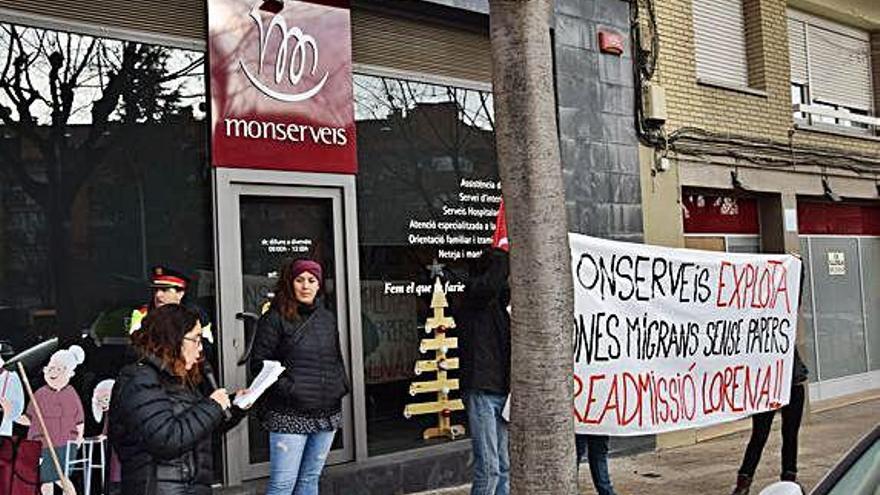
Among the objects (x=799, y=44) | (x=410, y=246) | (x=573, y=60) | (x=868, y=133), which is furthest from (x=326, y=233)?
(x=868, y=133)

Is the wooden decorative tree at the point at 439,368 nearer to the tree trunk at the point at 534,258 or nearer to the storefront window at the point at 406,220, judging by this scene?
the storefront window at the point at 406,220

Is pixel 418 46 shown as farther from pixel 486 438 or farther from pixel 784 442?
pixel 784 442

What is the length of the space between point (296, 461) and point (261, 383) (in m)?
0.84

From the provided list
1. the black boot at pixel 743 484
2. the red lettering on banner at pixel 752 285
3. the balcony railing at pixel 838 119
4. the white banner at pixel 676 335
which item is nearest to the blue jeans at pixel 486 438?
the white banner at pixel 676 335

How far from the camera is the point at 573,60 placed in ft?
30.7

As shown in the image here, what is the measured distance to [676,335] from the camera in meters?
7.38

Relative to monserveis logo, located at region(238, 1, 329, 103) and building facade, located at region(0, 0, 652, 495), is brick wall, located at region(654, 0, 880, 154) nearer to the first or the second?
building facade, located at region(0, 0, 652, 495)

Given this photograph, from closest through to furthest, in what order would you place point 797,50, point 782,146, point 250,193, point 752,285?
point 250,193
point 752,285
point 782,146
point 797,50

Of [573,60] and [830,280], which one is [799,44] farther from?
[573,60]

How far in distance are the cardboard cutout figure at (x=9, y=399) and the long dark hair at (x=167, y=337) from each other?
1786 mm

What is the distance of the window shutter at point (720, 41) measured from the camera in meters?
11.2

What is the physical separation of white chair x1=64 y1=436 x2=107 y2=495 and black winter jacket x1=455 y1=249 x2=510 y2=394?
2.29 m

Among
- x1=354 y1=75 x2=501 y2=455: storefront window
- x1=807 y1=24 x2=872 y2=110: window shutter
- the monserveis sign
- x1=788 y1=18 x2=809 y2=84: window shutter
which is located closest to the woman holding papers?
the monserveis sign

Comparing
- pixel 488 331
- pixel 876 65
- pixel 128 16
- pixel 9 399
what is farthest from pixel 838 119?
pixel 9 399
